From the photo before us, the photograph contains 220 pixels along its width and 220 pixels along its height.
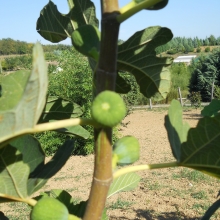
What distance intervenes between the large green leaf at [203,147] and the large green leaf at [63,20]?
11.4 inches

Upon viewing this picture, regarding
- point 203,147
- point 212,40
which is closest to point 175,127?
point 203,147

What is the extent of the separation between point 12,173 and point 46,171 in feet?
0.19

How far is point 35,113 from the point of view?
42cm

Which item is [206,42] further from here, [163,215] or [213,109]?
[213,109]

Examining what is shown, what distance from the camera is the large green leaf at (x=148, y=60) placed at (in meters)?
0.64

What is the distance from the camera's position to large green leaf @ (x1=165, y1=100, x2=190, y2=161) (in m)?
0.53

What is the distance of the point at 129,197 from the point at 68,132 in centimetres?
393

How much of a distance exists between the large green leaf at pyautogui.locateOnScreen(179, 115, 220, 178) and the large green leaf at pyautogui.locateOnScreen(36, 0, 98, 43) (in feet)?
0.95

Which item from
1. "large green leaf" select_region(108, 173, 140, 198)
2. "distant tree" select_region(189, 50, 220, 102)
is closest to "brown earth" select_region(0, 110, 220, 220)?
"large green leaf" select_region(108, 173, 140, 198)

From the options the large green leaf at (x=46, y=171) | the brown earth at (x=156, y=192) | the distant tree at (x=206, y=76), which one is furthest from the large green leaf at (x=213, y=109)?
the distant tree at (x=206, y=76)

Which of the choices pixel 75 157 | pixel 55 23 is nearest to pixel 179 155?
pixel 55 23

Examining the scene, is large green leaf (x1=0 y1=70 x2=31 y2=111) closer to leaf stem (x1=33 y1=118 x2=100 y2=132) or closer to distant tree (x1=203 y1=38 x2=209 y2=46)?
leaf stem (x1=33 y1=118 x2=100 y2=132)

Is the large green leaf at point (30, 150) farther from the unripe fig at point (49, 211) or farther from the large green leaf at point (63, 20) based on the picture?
the large green leaf at point (63, 20)

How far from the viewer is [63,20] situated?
69cm
